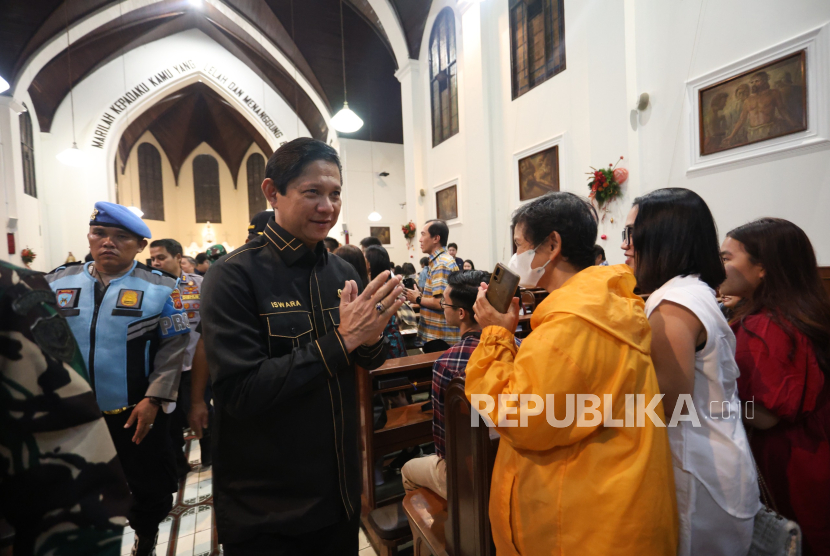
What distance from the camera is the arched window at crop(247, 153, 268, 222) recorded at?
20.5 meters

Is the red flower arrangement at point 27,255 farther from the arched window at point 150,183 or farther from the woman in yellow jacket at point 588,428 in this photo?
the woman in yellow jacket at point 588,428

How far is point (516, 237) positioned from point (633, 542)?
3.15 ft

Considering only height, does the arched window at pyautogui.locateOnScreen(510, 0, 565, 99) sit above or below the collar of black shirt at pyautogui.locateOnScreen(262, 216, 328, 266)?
above

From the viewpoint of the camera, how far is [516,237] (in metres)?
1.41

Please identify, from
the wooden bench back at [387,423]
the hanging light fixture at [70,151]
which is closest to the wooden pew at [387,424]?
the wooden bench back at [387,423]

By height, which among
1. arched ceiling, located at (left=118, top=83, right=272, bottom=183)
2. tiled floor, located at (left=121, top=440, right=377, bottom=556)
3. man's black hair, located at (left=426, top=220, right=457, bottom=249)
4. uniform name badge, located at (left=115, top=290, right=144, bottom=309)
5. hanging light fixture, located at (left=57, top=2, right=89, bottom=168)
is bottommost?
tiled floor, located at (left=121, top=440, right=377, bottom=556)

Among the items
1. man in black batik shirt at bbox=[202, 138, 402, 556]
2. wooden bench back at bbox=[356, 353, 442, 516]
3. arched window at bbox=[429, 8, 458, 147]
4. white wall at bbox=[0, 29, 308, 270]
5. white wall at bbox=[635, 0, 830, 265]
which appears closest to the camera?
man in black batik shirt at bbox=[202, 138, 402, 556]

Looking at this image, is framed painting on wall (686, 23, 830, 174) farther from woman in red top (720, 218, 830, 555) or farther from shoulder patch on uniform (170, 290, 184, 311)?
shoulder patch on uniform (170, 290, 184, 311)

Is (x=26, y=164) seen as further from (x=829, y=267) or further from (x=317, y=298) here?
(x=829, y=267)

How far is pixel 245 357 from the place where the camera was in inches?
43.2

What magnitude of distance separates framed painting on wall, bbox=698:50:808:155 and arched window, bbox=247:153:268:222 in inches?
773

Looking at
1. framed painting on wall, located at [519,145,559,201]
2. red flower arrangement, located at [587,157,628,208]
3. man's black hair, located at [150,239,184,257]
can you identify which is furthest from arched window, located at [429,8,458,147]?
man's black hair, located at [150,239,184,257]

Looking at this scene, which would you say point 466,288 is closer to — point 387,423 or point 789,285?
point 387,423

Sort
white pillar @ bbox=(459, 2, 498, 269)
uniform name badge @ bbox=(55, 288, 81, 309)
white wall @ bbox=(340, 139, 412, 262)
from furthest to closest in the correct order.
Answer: white wall @ bbox=(340, 139, 412, 262)
white pillar @ bbox=(459, 2, 498, 269)
uniform name badge @ bbox=(55, 288, 81, 309)
